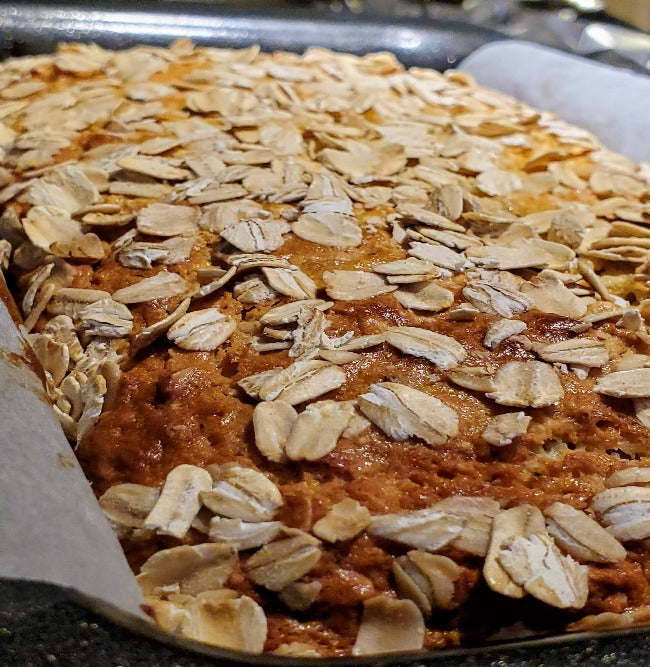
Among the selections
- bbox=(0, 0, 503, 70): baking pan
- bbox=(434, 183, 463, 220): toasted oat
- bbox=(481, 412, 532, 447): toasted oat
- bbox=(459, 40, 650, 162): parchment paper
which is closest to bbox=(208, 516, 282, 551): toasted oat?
bbox=(481, 412, 532, 447): toasted oat

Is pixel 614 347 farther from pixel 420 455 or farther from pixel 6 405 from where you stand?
pixel 6 405

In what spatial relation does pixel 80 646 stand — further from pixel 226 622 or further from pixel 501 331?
pixel 501 331

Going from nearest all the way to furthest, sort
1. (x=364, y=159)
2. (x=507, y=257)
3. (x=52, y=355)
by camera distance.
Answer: (x=52, y=355)
(x=507, y=257)
(x=364, y=159)

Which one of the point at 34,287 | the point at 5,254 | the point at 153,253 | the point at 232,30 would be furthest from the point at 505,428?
the point at 232,30

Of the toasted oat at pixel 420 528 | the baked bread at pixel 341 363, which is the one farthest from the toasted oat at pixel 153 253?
the toasted oat at pixel 420 528

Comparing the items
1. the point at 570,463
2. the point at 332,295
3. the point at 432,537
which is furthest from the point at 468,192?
the point at 432,537

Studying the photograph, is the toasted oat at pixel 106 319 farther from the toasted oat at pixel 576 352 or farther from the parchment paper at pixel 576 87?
the parchment paper at pixel 576 87

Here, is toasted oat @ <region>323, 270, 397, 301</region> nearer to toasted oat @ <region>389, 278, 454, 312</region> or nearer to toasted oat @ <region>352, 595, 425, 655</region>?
toasted oat @ <region>389, 278, 454, 312</region>

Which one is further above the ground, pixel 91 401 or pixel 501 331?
pixel 501 331
